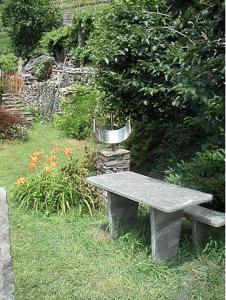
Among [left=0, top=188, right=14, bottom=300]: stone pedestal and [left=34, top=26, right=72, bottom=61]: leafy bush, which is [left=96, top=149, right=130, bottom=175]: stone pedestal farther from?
[left=34, top=26, right=72, bottom=61]: leafy bush

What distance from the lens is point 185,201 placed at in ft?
13.0

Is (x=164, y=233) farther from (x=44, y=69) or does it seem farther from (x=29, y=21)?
(x=29, y=21)

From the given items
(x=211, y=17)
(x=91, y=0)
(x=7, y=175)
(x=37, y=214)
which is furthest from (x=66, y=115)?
(x=91, y=0)

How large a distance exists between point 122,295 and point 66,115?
8.75 m

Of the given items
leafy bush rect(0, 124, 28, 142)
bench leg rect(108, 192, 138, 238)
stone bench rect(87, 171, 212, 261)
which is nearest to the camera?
stone bench rect(87, 171, 212, 261)

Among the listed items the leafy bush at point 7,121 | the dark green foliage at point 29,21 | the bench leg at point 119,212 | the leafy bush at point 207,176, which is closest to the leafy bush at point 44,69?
the leafy bush at point 7,121

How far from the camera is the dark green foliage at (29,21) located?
24344 millimetres

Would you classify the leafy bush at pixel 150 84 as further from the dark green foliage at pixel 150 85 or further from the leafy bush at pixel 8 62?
the leafy bush at pixel 8 62

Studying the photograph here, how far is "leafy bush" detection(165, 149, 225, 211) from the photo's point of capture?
468cm

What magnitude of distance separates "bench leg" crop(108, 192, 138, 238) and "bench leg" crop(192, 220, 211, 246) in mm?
775

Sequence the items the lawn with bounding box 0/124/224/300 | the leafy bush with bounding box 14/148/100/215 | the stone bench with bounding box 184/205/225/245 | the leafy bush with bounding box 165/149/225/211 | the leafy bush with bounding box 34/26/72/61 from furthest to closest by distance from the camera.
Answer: the leafy bush with bounding box 34/26/72/61, the leafy bush with bounding box 14/148/100/215, the leafy bush with bounding box 165/149/225/211, the stone bench with bounding box 184/205/225/245, the lawn with bounding box 0/124/224/300

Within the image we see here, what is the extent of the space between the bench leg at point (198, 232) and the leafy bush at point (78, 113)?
264 inches

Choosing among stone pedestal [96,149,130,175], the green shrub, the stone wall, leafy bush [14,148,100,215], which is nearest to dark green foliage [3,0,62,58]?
the stone wall

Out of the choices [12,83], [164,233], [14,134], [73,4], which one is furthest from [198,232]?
[73,4]
